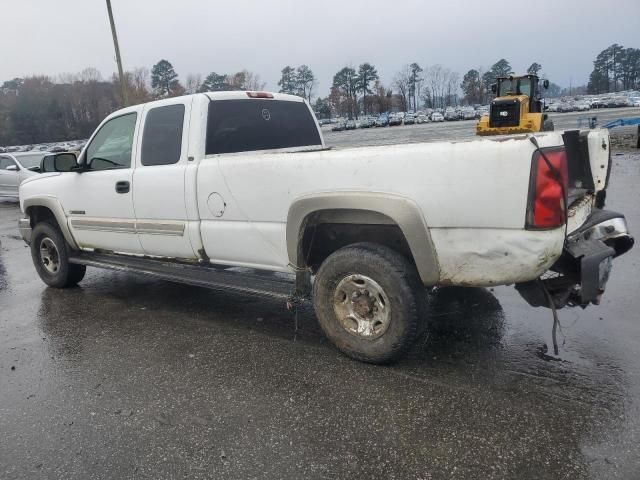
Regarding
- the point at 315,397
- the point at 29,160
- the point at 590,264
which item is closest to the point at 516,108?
the point at 29,160

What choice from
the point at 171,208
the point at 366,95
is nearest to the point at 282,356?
the point at 171,208

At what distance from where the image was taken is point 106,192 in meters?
5.10

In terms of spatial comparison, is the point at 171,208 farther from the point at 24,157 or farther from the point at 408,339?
the point at 24,157

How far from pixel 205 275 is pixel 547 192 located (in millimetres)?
2854

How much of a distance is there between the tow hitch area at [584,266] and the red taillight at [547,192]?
38 cm

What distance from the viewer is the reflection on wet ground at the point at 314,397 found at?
2648 mm

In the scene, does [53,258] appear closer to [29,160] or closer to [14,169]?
[14,169]

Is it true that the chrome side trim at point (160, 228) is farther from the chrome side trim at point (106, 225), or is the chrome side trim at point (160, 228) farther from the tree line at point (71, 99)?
the tree line at point (71, 99)

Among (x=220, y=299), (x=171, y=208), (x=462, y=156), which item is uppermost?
(x=462, y=156)

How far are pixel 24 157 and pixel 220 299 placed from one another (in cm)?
1382

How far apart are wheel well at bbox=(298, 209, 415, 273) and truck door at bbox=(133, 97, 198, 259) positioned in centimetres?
108

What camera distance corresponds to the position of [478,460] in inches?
102

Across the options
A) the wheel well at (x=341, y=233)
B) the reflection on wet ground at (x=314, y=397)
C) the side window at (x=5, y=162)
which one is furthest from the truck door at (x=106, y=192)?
the side window at (x=5, y=162)

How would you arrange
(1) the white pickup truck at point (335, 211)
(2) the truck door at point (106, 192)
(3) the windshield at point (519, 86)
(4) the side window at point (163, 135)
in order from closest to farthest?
(1) the white pickup truck at point (335, 211) → (4) the side window at point (163, 135) → (2) the truck door at point (106, 192) → (3) the windshield at point (519, 86)
